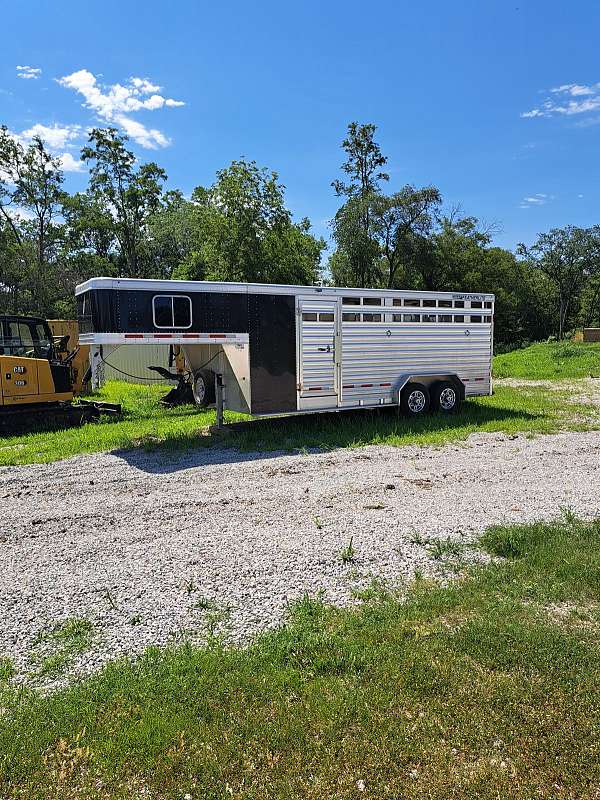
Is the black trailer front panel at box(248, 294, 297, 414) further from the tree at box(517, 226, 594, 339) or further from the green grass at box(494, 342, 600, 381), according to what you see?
the tree at box(517, 226, 594, 339)

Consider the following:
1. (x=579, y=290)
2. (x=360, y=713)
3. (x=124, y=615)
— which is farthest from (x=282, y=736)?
(x=579, y=290)

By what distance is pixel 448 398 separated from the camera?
1289 cm

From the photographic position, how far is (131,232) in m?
36.8

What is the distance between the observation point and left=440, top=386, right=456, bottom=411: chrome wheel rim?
12.8 meters

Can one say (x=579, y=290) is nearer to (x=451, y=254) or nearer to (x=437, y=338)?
(x=451, y=254)

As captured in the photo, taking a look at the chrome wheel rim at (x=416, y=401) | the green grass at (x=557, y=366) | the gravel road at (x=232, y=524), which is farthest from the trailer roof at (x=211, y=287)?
the green grass at (x=557, y=366)

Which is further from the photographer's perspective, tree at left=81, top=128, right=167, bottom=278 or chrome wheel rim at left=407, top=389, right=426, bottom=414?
tree at left=81, top=128, right=167, bottom=278

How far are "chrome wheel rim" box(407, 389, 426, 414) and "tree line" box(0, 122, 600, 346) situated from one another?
20447mm

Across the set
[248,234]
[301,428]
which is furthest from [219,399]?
[248,234]

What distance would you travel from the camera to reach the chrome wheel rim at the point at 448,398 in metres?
12.8

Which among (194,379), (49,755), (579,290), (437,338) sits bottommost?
(49,755)

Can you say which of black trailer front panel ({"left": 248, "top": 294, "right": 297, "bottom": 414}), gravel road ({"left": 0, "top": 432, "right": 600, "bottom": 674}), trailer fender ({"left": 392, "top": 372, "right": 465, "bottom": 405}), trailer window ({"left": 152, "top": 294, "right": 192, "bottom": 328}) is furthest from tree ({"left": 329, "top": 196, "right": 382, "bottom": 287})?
gravel road ({"left": 0, "top": 432, "right": 600, "bottom": 674})

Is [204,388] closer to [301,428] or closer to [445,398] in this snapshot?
[301,428]

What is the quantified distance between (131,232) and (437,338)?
2959 centimetres
